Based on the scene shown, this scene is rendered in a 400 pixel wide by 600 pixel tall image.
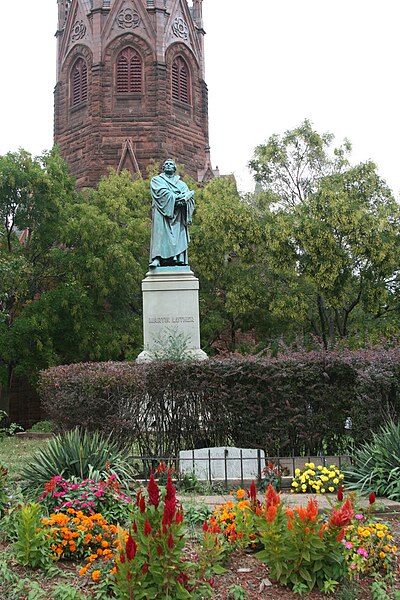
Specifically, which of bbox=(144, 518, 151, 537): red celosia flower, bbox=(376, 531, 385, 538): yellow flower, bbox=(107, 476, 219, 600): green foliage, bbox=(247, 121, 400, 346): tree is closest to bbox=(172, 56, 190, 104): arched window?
bbox=(247, 121, 400, 346): tree

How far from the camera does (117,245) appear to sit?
2283 centimetres

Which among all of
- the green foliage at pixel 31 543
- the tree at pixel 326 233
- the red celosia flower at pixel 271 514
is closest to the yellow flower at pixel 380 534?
the red celosia flower at pixel 271 514

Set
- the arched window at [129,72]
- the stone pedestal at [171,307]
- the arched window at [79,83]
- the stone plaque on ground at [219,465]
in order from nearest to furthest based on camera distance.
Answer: the stone plaque on ground at [219,465] < the stone pedestal at [171,307] < the arched window at [129,72] < the arched window at [79,83]

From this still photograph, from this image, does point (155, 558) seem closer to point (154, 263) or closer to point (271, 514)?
point (271, 514)

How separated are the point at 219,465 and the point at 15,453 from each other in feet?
16.6

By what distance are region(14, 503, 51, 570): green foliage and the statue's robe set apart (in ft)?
31.9

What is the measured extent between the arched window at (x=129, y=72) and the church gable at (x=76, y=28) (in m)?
2.14

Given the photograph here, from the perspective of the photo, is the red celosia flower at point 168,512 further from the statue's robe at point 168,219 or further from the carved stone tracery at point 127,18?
the carved stone tracery at point 127,18

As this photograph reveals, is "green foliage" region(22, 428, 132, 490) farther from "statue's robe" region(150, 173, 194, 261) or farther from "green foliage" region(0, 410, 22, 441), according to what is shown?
"statue's robe" region(150, 173, 194, 261)

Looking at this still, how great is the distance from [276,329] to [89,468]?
19240 millimetres

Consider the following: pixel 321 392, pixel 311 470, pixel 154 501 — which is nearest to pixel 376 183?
pixel 321 392

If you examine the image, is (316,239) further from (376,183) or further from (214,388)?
(214,388)

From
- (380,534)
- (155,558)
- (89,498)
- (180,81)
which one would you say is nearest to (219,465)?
(89,498)

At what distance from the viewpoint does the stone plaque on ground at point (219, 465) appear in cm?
795
